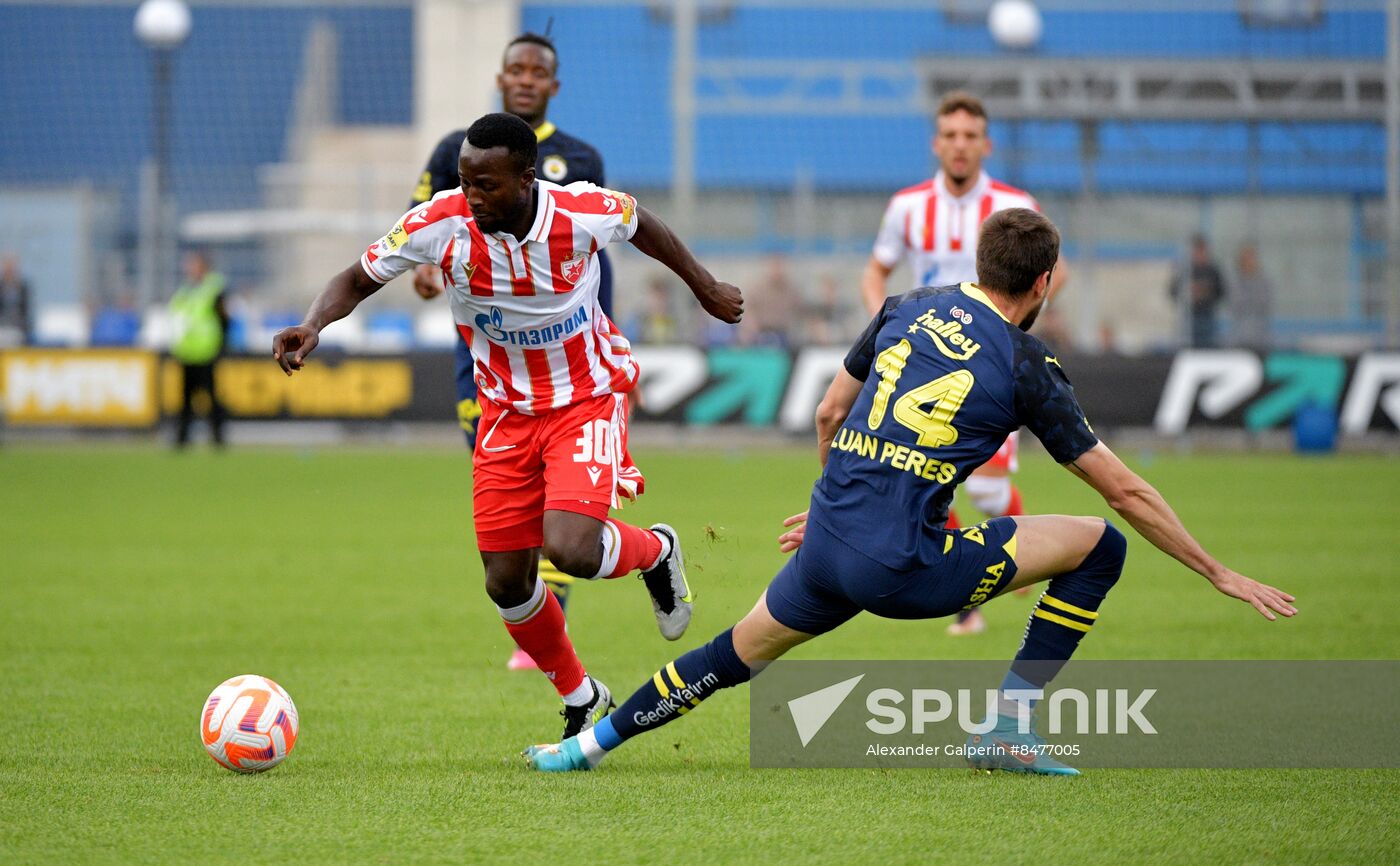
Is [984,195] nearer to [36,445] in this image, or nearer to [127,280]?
[36,445]

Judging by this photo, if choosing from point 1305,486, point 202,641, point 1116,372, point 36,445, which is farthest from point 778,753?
point 36,445

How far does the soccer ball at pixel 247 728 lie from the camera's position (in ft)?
16.5

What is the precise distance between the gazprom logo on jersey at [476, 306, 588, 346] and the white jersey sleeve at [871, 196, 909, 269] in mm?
3520

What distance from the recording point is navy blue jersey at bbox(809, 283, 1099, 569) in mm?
4656

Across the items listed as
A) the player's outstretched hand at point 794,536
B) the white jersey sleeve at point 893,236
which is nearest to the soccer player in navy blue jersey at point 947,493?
the player's outstretched hand at point 794,536

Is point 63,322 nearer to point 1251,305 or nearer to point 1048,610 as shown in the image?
point 1251,305

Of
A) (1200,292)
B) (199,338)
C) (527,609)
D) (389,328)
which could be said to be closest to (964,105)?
(527,609)

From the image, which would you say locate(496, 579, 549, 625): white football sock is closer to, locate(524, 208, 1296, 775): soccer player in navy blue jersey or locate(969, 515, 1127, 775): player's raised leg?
locate(524, 208, 1296, 775): soccer player in navy blue jersey

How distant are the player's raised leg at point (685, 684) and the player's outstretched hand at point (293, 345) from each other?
140cm

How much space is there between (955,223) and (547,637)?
399cm

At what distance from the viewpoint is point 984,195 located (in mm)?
8656

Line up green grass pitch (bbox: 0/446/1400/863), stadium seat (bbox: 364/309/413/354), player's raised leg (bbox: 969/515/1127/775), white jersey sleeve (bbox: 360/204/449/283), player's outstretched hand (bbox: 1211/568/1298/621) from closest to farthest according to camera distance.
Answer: green grass pitch (bbox: 0/446/1400/863)
player's outstretched hand (bbox: 1211/568/1298/621)
player's raised leg (bbox: 969/515/1127/775)
white jersey sleeve (bbox: 360/204/449/283)
stadium seat (bbox: 364/309/413/354)

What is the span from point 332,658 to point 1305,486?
11.8 meters

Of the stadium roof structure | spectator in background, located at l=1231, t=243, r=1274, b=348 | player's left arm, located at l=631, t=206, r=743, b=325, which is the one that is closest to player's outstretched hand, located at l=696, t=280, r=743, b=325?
player's left arm, located at l=631, t=206, r=743, b=325
